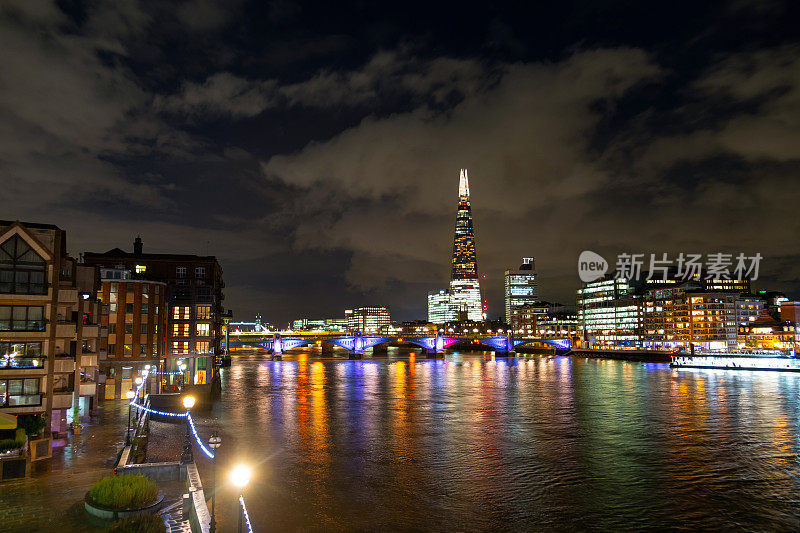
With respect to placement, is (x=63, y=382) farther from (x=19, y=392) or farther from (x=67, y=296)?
(x=67, y=296)

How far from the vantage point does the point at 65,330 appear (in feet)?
114

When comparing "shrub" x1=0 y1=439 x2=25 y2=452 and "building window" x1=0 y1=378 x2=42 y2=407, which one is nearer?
"shrub" x1=0 y1=439 x2=25 y2=452

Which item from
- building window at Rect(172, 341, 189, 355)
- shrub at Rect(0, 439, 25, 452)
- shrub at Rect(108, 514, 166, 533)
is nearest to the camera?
shrub at Rect(108, 514, 166, 533)

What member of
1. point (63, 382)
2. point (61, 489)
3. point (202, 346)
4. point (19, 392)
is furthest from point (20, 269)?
point (202, 346)

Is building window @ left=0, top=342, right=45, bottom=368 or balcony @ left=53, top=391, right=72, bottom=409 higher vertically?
building window @ left=0, top=342, right=45, bottom=368

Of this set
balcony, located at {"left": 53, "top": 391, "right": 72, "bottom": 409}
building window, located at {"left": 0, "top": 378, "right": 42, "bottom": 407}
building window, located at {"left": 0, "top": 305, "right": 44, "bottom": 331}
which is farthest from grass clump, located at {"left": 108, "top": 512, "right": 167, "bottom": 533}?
building window, located at {"left": 0, "top": 305, "right": 44, "bottom": 331}

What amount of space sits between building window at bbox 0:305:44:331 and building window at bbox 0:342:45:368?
2.76ft

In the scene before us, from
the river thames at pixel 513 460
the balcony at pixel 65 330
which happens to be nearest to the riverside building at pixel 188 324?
the river thames at pixel 513 460

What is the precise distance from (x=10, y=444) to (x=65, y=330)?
30.6 ft

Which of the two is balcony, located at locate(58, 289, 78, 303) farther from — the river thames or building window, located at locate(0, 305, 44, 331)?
the river thames

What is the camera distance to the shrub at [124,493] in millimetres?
21031

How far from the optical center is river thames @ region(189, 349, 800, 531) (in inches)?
1122

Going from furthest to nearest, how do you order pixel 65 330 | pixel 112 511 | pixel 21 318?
pixel 65 330
pixel 21 318
pixel 112 511

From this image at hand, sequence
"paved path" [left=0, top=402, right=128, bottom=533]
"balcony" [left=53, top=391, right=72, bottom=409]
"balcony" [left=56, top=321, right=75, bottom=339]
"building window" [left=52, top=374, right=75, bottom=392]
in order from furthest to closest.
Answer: "balcony" [left=56, top=321, right=75, bottom=339], "building window" [left=52, top=374, right=75, bottom=392], "balcony" [left=53, top=391, right=72, bottom=409], "paved path" [left=0, top=402, right=128, bottom=533]
